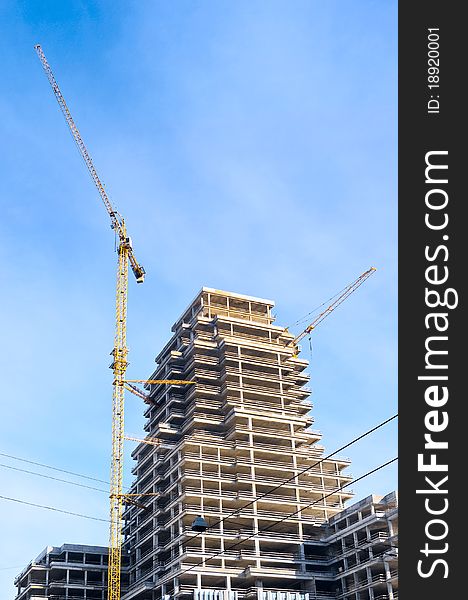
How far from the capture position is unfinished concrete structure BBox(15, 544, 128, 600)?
154 metres

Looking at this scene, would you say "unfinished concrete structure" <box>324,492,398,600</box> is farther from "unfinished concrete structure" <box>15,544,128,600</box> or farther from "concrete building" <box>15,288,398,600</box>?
"unfinished concrete structure" <box>15,544,128,600</box>

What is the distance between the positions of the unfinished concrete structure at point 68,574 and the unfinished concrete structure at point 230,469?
24.2 ft

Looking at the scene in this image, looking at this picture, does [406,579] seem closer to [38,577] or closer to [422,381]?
[422,381]

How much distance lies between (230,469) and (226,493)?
5124 mm

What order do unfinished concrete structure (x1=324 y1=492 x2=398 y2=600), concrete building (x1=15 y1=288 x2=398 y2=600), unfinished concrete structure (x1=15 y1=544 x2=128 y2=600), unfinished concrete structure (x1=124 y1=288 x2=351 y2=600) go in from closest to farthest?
1. unfinished concrete structure (x1=324 y1=492 x2=398 y2=600)
2. concrete building (x1=15 y1=288 x2=398 y2=600)
3. unfinished concrete structure (x1=124 y1=288 x2=351 y2=600)
4. unfinished concrete structure (x1=15 y1=544 x2=128 y2=600)

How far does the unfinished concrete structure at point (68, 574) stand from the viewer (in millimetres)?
154000

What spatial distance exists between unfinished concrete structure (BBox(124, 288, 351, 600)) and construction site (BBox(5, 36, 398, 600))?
31 centimetres

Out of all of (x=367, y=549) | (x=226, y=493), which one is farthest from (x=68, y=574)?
(x=367, y=549)

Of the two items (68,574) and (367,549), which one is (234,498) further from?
(68,574)

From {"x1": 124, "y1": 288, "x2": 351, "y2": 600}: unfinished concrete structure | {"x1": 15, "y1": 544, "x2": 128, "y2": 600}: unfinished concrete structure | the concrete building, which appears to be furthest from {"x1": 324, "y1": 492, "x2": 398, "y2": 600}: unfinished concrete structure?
{"x1": 15, "y1": 544, "x2": 128, "y2": 600}: unfinished concrete structure

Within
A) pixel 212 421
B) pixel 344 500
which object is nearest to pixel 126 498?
pixel 212 421

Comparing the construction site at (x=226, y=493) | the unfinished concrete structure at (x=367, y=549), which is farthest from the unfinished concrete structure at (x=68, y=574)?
the unfinished concrete structure at (x=367, y=549)

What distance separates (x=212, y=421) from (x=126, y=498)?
25.0m

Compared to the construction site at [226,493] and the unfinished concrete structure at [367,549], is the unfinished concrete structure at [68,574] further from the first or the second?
the unfinished concrete structure at [367,549]
